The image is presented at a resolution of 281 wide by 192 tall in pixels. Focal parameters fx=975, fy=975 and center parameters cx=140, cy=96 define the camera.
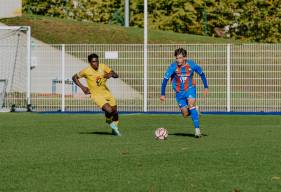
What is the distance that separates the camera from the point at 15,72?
1351 inches

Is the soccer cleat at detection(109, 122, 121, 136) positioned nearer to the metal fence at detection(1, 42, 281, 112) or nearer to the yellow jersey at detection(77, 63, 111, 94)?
the yellow jersey at detection(77, 63, 111, 94)

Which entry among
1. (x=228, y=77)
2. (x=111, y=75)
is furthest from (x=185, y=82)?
(x=228, y=77)

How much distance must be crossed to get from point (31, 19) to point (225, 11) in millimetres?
14352

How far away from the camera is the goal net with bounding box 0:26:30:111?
3225 cm

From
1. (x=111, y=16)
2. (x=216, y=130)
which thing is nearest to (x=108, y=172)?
(x=216, y=130)

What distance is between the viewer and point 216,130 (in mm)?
20906

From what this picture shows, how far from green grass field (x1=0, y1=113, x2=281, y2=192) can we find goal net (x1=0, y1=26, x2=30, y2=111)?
32.1ft

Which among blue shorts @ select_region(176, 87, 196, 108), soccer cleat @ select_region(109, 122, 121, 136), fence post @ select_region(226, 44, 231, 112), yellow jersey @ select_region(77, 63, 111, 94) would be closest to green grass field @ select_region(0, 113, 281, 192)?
soccer cleat @ select_region(109, 122, 121, 136)

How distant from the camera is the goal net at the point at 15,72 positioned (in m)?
32.2

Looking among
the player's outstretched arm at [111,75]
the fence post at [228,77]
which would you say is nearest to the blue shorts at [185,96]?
the player's outstretched arm at [111,75]

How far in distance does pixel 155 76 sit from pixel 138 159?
19319 mm

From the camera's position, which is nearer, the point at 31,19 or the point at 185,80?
the point at 185,80

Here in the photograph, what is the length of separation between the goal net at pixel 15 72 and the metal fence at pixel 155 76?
22 cm

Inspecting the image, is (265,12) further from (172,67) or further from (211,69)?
(172,67)
